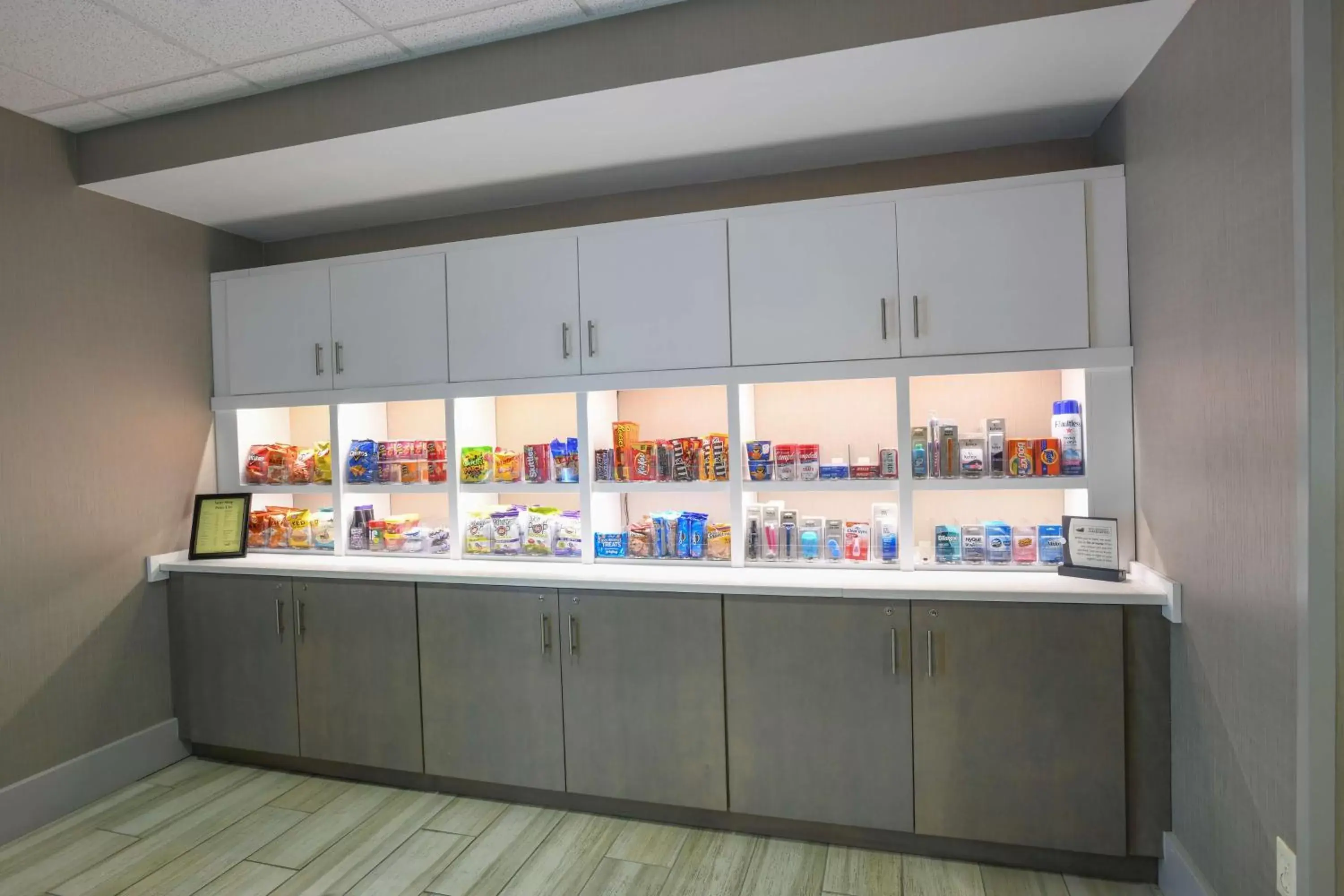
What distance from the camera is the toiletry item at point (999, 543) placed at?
2.65 metres

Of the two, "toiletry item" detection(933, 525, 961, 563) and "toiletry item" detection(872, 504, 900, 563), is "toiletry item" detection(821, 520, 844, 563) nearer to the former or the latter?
"toiletry item" detection(872, 504, 900, 563)

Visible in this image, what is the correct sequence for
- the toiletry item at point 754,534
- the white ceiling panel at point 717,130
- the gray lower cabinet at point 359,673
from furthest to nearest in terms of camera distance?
the gray lower cabinet at point 359,673
the toiletry item at point 754,534
the white ceiling panel at point 717,130

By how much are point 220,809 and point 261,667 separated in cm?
56

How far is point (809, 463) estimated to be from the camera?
2.87 metres

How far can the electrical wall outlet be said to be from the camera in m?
1.64

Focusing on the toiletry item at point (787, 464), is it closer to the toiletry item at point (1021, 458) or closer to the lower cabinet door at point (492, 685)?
the toiletry item at point (1021, 458)

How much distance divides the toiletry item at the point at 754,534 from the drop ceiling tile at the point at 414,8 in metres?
1.93

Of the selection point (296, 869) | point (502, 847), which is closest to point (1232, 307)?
point (502, 847)

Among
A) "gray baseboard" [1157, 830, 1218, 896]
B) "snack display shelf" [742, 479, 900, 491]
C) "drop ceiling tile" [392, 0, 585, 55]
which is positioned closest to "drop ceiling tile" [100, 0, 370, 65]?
"drop ceiling tile" [392, 0, 585, 55]

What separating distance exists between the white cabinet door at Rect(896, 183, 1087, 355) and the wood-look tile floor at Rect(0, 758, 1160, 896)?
1.75m

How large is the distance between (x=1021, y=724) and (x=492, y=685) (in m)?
1.89

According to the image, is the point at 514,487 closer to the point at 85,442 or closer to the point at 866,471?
the point at 866,471

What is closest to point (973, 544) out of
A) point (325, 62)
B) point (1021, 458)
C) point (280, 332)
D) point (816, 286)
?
point (1021, 458)

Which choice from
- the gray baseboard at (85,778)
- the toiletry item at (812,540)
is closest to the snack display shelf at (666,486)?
the toiletry item at (812,540)
